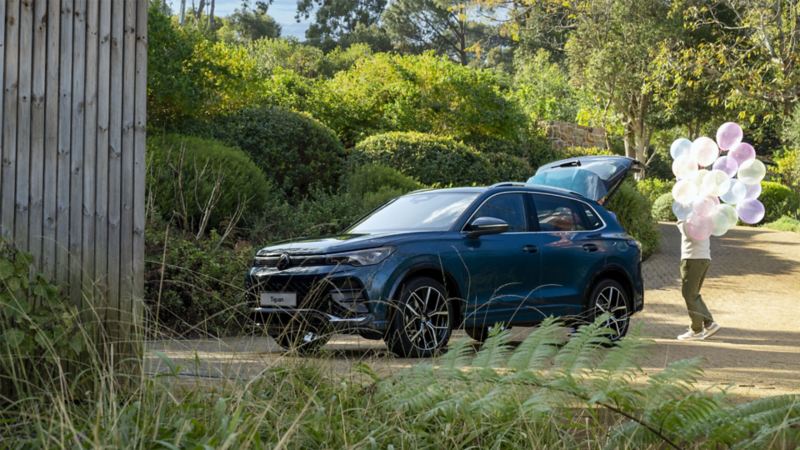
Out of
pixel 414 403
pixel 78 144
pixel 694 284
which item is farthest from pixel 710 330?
pixel 78 144

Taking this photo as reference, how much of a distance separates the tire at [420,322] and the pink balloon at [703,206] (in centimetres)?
408

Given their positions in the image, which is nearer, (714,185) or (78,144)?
(78,144)

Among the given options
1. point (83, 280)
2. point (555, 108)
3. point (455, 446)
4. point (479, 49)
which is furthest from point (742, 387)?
point (555, 108)

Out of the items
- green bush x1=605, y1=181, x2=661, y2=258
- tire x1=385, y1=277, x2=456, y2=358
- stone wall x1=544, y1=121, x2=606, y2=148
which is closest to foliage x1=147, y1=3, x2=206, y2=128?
green bush x1=605, y1=181, x2=661, y2=258

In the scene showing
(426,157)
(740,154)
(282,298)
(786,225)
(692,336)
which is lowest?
(786,225)

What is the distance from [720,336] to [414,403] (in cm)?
955

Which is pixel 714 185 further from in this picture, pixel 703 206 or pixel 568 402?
pixel 568 402

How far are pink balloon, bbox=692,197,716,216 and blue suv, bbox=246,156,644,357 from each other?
3.17 feet

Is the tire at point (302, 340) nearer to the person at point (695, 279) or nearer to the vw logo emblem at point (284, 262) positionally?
the vw logo emblem at point (284, 262)

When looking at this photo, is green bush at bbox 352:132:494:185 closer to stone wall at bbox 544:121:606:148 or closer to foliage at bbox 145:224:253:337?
foliage at bbox 145:224:253:337

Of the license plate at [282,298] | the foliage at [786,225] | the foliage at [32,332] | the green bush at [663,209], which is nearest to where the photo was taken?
the foliage at [32,332]

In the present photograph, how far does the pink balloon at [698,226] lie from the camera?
13266 millimetres

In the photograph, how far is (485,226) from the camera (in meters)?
10.9

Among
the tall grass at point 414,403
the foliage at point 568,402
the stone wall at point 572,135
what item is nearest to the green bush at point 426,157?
the stone wall at point 572,135
